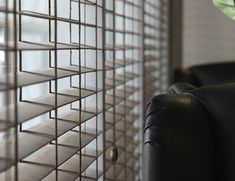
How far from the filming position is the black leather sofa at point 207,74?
2258 millimetres

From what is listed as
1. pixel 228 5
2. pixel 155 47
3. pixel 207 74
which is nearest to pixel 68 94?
pixel 228 5

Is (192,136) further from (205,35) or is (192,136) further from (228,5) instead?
(205,35)

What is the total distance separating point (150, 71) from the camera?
2551 mm

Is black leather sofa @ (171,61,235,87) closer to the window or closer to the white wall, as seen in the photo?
the window

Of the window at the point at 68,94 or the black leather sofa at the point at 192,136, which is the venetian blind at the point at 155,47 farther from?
the black leather sofa at the point at 192,136

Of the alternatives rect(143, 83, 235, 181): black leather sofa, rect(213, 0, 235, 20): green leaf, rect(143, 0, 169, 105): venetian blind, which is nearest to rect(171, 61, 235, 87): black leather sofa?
rect(143, 0, 169, 105): venetian blind

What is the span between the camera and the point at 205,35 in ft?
11.4

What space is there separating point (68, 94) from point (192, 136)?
0.34 meters

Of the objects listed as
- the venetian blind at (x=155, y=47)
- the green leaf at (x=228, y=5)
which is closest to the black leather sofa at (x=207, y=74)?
the venetian blind at (x=155, y=47)

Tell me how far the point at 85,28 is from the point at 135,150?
936 mm

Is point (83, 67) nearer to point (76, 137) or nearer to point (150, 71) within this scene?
point (76, 137)

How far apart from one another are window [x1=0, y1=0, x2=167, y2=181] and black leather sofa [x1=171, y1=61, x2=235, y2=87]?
284mm

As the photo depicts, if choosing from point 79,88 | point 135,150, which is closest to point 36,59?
point 79,88

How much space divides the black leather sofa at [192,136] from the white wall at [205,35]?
231cm
